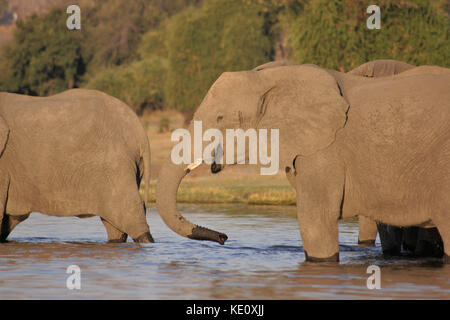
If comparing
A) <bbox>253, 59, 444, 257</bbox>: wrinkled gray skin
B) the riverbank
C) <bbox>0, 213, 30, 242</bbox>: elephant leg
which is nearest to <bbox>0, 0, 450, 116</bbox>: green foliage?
the riverbank

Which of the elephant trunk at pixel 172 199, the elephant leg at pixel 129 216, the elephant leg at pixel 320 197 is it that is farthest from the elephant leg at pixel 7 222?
the elephant leg at pixel 320 197

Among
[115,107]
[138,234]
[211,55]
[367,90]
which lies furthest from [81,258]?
[211,55]

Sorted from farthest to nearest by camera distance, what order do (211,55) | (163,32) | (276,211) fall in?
(163,32) < (211,55) < (276,211)

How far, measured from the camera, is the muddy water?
9.56m

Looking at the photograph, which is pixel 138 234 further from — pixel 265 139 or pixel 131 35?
pixel 131 35

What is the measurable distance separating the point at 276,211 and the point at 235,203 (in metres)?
2.65

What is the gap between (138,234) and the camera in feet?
44.1

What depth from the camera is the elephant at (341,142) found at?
10508 millimetres

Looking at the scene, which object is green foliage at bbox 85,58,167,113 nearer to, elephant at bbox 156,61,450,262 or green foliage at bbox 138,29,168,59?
green foliage at bbox 138,29,168,59

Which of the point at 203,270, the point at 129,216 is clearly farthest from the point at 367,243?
the point at 203,270

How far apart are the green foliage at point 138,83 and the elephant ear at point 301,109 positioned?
3821 centimetres

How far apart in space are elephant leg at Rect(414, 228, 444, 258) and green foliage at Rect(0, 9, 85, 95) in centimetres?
4265

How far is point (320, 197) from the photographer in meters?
10.6

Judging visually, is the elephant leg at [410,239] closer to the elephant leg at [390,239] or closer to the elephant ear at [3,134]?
the elephant leg at [390,239]
